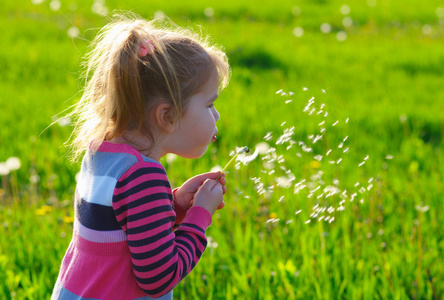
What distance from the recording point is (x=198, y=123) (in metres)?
1.55

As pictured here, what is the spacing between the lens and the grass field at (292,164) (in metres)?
2.29

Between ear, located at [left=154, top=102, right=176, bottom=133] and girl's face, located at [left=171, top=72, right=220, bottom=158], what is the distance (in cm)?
2

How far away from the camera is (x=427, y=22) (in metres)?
9.05

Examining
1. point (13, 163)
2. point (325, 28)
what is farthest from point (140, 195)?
point (325, 28)

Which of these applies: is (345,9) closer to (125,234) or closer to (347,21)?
(347,21)

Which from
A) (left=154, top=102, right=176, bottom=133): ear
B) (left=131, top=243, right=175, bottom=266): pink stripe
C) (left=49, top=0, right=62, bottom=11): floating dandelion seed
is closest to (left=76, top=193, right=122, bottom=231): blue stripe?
(left=131, top=243, right=175, bottom=266): pink stripe

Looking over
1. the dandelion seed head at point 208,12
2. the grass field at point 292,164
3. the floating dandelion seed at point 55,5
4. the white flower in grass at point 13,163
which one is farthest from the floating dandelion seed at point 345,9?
the white flower in grass at point 13,163

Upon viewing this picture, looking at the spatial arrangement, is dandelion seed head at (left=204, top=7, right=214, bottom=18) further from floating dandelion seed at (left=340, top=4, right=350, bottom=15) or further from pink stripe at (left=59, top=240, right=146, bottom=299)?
pink stripe at (left=59, top=240, right=146, bottom=299)

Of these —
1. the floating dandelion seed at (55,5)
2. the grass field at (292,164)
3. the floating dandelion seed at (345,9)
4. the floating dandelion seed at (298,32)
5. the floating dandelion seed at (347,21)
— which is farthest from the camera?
the floating dandelion seed at (345,9)

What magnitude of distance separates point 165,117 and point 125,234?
326mm

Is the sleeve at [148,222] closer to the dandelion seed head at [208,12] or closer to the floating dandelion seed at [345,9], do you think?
the dandelion seed head at [208,12]

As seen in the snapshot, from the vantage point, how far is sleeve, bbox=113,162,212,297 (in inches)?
55.0

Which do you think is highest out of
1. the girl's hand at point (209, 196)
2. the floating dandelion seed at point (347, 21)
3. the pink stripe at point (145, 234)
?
the pink stripe at point (145, 234)

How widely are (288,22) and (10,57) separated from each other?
425cm
